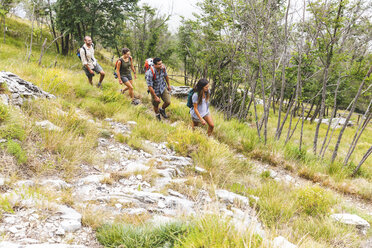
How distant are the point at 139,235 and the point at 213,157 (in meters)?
2.70

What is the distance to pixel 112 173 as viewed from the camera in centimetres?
351

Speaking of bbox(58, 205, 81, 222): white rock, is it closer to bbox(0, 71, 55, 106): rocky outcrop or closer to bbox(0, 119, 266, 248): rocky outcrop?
bbox(0, 119, 266, 248): rocky outcrop

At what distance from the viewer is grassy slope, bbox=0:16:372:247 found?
119 inches

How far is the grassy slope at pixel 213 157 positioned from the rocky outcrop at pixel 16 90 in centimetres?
28

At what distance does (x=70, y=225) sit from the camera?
2.12 m

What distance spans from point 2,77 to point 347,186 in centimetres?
829

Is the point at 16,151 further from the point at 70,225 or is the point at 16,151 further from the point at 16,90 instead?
the point at 16,90

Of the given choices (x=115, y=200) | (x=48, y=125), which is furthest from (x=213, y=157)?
(x=48, y=125)

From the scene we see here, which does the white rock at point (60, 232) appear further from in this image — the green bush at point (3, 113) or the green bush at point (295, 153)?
the green bush at point (295, 153)

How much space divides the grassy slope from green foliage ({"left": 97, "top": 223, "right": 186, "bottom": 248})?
1.09 ft

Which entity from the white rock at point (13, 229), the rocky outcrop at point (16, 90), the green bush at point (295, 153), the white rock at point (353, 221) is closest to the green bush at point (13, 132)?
the rocky outcrop at point (16, 90)

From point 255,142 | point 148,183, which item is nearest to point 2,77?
point 148,183

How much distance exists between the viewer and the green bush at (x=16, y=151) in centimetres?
297

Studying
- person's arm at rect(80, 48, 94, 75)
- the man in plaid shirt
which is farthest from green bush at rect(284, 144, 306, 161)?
person's arm at rect(80, 48, 94, 75)
